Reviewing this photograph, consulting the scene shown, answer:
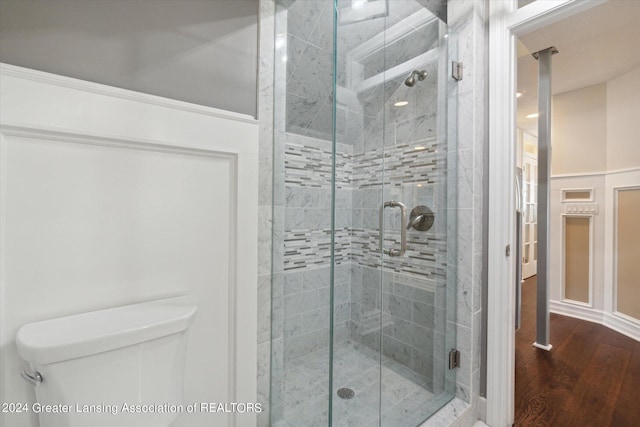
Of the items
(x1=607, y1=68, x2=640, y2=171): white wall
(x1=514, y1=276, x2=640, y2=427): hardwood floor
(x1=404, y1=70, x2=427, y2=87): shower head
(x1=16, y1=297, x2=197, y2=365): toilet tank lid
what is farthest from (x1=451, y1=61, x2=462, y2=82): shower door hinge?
(x1=607, y1=68, x2=640, y2=171): white wall

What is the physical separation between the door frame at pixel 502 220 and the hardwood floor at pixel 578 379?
30cm

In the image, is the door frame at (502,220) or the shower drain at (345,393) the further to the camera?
the door frame at (502,220)

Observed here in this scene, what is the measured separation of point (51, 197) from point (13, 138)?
0.18 metres

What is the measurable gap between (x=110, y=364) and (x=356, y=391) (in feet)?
3.50

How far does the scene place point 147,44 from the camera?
3.07ft

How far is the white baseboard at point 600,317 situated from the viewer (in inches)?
100

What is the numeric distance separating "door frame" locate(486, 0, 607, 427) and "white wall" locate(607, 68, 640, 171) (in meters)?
2.36

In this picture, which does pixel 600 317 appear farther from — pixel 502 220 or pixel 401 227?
pixel 401 227

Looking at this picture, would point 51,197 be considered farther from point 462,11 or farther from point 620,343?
point 620,343

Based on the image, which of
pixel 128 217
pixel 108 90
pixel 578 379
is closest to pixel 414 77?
pixel 108 90

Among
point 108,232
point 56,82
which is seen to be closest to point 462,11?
point 56,82

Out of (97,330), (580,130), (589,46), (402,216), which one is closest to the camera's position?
(97,330)

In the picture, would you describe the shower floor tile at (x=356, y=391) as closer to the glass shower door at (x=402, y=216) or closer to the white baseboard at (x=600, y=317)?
the glass shower door at (x=402, y=216)

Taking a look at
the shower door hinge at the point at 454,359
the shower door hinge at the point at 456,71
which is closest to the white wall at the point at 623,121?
the shower door hinge at the point at 456,71
